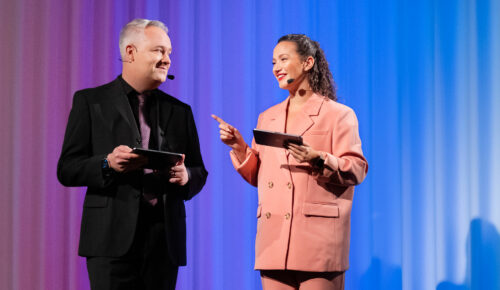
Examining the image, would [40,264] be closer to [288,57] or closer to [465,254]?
[288,57]

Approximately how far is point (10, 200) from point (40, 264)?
1.56 feet

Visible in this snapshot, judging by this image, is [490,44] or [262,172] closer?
[262,172]

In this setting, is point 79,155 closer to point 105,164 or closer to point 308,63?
point 105,164

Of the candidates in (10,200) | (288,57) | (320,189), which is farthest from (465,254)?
(10,200)

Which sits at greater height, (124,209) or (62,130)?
(62,130)

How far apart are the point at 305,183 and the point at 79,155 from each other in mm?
983

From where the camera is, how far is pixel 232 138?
2.75 meters

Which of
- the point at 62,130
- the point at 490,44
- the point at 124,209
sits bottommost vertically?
the point at 124,209

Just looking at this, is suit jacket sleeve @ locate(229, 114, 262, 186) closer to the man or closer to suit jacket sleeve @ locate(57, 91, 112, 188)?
the man

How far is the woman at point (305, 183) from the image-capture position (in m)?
2.49

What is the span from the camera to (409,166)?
3.82 m

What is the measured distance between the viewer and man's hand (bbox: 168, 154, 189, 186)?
8.21ft

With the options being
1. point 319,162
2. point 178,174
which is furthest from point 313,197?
point 178,174

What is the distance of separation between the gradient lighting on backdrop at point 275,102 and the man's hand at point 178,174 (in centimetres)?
148
